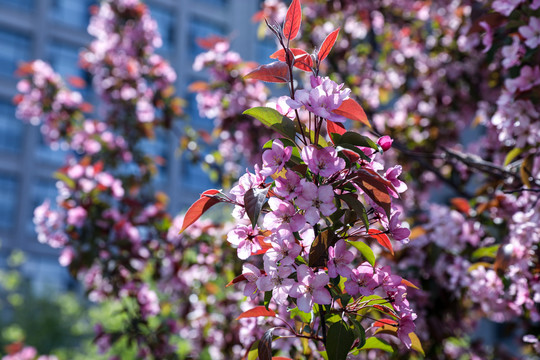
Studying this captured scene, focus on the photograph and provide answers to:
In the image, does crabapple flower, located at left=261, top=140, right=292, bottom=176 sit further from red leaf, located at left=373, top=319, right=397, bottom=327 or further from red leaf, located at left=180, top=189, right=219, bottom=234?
red leaf, located at left=373, top=319, right=397, bottom=327

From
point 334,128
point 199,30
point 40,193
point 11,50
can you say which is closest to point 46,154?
point 40,193

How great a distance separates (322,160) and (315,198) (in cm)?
8

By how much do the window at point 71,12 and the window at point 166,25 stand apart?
2.54m

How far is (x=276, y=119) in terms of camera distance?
1245 millimetres

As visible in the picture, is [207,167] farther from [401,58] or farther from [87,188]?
[401,58]

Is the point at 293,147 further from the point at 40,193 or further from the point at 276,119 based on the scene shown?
the point at 40,193

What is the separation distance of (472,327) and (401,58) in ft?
6.56

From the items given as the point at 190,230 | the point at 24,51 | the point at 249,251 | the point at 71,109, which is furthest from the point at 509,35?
the point at 24,51

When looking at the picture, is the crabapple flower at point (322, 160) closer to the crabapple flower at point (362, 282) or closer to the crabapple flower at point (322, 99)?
the crabapple flower at point (322, 99)

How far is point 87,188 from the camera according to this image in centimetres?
320

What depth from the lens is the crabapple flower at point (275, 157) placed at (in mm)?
1175

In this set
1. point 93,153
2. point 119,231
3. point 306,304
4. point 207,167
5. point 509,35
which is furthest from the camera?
point 93,153

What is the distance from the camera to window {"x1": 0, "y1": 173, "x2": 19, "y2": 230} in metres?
18.7

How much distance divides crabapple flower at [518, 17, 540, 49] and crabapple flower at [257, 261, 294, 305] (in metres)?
1.27
